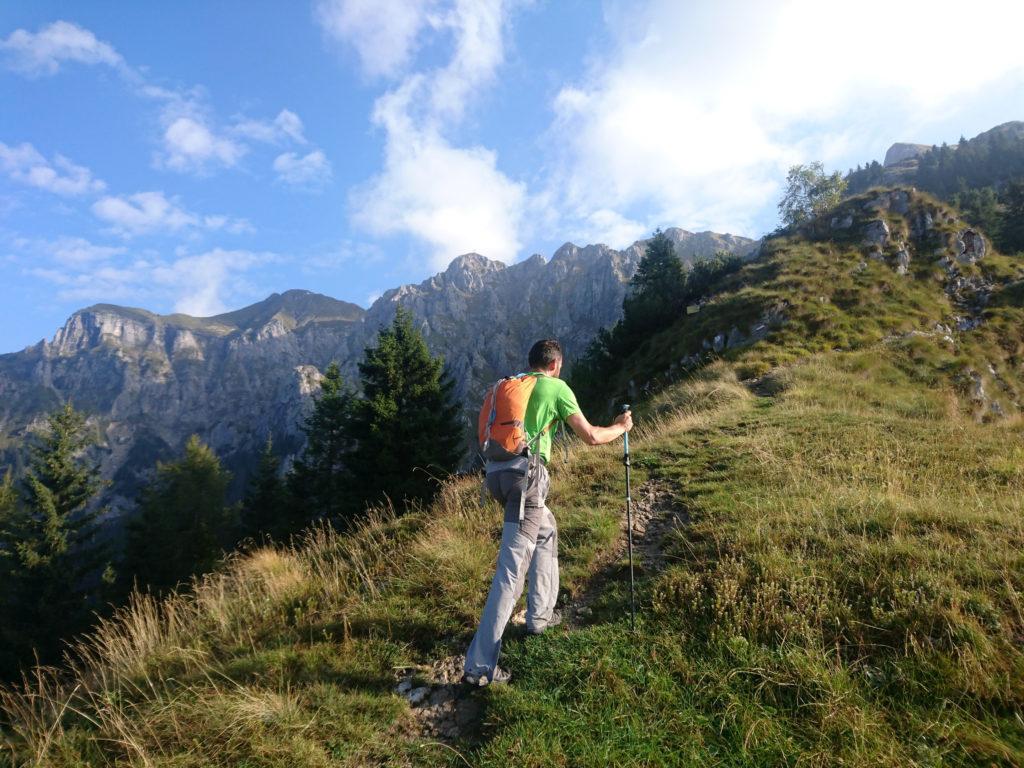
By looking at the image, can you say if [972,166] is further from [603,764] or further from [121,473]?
[121,473]

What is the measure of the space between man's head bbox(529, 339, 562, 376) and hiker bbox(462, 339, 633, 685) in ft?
0.03

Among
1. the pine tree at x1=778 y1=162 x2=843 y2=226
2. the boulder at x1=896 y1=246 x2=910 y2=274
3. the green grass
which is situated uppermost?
the pine tree at x1=778 y1=162 x2=843 y2=226

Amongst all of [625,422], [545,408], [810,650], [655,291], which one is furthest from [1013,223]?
[545,408]

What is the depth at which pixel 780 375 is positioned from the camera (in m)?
16.2

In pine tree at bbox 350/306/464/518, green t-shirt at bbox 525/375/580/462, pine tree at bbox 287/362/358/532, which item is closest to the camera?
green t-shirt at bbox 525/375/580/462

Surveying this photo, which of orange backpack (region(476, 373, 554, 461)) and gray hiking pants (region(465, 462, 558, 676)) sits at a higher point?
orange backpack (region(476, 373, 554, 461))

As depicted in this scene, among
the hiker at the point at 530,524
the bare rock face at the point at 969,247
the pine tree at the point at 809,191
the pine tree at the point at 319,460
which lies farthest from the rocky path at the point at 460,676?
the pine tree at the point at 809,191

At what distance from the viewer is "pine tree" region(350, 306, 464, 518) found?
23719mm

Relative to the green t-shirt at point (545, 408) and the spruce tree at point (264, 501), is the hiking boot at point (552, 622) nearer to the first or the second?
the green t-shirt at point (545, 408)

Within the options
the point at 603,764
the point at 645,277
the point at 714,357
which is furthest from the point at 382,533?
the point at 645,277

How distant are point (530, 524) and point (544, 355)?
67.2 inches

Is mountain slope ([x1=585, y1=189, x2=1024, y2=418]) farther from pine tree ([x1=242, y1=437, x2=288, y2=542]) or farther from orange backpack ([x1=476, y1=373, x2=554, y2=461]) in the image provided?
pine tree ([x1=242, y1=437, x2=288, y2=542])

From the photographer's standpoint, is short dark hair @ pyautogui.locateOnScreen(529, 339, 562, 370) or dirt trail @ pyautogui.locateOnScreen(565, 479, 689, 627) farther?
dirt trail @ pyautogui.locateOnScreen(565, 479, 689, 627)

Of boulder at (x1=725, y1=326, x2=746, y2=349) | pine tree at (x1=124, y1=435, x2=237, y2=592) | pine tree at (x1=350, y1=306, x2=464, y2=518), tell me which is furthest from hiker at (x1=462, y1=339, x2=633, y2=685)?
pine tree at (x1=124, y1=435, x2=237, y2=592)
